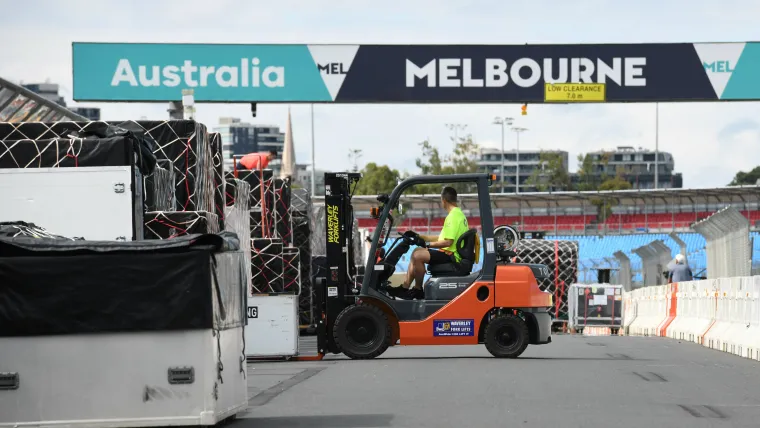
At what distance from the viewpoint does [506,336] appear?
1784cm

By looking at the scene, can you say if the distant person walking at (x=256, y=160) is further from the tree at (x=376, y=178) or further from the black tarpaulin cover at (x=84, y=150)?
the tree at (x=376, y=178)

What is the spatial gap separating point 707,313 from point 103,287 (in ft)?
60.8

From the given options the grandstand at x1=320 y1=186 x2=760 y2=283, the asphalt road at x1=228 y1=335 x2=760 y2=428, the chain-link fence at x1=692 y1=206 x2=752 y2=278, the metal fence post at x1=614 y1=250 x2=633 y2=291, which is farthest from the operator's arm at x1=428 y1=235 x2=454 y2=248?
the grandstand at x1=320 y1=186 x2=760 y2=283

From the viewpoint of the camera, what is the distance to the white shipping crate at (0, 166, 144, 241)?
12781mm

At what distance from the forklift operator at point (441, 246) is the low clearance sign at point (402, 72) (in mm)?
11173

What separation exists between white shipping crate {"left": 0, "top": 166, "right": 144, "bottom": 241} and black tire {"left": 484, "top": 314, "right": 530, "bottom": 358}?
626 cm

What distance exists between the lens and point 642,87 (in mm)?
28469

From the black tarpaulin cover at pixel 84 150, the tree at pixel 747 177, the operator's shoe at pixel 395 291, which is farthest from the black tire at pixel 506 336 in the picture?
the tree at pixel 747 177

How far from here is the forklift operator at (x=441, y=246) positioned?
56.2 feet

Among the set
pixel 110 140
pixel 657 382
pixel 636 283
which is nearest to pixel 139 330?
pixel 110 140

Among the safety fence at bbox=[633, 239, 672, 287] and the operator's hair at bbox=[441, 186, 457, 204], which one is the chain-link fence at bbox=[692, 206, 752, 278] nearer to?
the operator's hair at bbox=[441, 186, 457, 204]

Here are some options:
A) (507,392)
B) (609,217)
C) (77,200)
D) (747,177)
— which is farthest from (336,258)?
(747,177)

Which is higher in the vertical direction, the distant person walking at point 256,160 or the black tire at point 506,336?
the distant person walking at point 256,160

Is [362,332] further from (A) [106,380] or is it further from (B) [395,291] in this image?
(A) [106,380]
